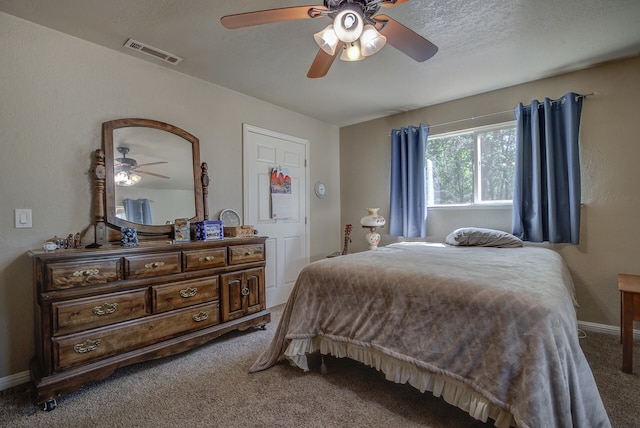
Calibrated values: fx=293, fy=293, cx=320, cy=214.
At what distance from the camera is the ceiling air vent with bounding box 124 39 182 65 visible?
2.24 metres

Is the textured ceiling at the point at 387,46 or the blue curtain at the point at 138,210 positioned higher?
the textured ceiling at the point at 387,46

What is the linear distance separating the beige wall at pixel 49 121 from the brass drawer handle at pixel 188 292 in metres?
0.88

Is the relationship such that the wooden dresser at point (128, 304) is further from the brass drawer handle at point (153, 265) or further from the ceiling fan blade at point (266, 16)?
the ceiling fan blade at point (266, 16)

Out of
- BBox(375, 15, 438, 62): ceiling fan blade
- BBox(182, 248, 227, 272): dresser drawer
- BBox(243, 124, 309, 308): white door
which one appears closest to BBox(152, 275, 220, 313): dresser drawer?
BBox(182, 248, 227, 272): dresser drawer

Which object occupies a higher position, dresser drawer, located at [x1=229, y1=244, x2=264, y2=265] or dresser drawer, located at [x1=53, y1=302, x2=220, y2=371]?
dresser drawer, located at [x1=229, y1=244, x2=264, y2=265]

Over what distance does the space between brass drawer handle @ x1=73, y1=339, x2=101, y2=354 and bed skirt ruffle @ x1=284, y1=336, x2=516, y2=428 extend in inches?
46.3

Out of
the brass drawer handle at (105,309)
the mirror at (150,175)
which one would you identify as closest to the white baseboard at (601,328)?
the mirror at (150,175)

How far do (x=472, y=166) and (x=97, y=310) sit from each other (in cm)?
371

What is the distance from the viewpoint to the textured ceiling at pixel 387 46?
1.88m

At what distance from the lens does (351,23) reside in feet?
4.99

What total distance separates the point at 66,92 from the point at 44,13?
47cm

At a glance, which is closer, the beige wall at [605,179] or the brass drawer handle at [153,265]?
the brass drawer handle at [153,265]

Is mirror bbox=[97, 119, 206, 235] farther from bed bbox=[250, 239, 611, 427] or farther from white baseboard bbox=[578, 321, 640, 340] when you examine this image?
white baseboard bbox=[578, 321, 640, 340]

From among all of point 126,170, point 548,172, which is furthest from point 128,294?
point 548,172
